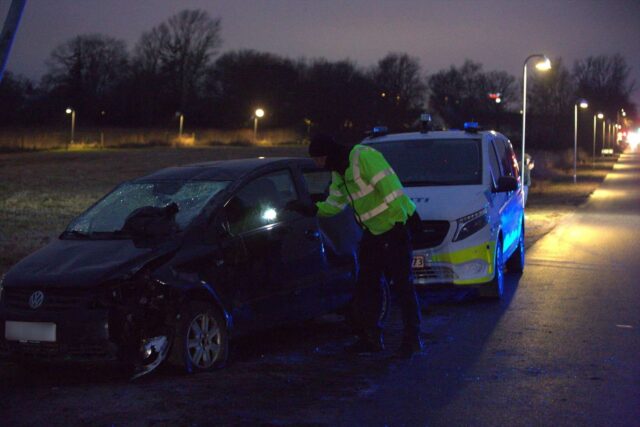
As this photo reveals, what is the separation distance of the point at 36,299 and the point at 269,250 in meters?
1.86

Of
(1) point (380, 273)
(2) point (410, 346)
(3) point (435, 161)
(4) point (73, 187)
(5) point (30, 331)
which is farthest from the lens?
(4) point (73, 187)

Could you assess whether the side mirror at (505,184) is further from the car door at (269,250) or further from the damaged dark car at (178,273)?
the car door at (269,250)

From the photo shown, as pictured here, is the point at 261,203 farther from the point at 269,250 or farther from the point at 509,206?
the point at 509,206

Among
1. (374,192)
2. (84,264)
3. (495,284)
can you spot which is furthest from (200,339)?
(495,284)

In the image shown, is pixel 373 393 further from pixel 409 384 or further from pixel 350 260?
pixel 350 260

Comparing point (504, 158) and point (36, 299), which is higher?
point (504, 158)

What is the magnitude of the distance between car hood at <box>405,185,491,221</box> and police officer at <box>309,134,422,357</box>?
240 cm

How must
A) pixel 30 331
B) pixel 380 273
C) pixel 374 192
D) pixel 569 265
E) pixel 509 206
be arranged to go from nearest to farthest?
pixel 30 331
pixel 374 192
pixel 380 273
pixel 509 206
pixel 569 265

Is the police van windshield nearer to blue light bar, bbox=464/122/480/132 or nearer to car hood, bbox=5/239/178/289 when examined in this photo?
blue light bar, bbox=464/122/480/132

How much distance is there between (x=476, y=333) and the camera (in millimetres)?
8344

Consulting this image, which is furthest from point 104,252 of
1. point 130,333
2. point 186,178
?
point 186,178

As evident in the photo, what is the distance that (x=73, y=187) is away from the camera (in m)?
34.6

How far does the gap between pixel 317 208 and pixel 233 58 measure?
309 feet

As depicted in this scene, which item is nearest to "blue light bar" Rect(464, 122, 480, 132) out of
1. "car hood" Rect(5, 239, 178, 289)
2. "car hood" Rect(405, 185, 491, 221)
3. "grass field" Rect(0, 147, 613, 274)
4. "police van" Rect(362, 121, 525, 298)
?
"police van" Rect(362, 121, 525, 298)
